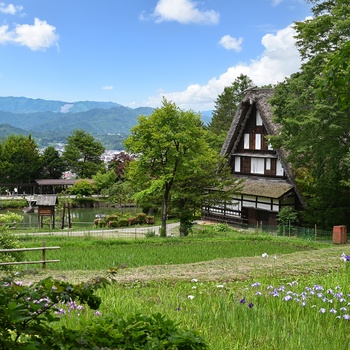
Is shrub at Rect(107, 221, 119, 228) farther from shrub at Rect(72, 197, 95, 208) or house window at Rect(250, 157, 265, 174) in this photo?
shrub at Rect(72, 197, 95, 208)

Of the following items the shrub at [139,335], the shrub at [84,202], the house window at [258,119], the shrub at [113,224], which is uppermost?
the house window at [258,119]

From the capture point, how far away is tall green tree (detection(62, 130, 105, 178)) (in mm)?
69125

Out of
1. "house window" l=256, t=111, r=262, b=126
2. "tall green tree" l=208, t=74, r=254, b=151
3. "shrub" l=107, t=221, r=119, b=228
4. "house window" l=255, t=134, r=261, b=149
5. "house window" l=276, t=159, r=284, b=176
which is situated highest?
"tall green tree" l=208, t=74, r=254, b=151

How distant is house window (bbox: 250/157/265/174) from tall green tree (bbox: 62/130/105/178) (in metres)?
37.5

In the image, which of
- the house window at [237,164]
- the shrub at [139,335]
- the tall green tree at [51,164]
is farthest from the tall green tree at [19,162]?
the shrub at [139,335]

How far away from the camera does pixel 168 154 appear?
25.4 metres

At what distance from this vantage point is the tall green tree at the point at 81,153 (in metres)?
69.1

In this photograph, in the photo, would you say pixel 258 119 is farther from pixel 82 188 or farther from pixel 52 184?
pixel 52 184

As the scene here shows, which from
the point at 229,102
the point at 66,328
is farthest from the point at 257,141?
the point at 66,328

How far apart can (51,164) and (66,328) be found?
68739 mm

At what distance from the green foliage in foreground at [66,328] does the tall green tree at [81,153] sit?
67.4 meters


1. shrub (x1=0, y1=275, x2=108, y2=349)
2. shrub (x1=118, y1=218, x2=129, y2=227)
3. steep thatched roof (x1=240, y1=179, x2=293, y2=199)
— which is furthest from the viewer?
shrub (x1=118, y1=218, x2=129, y2=227)

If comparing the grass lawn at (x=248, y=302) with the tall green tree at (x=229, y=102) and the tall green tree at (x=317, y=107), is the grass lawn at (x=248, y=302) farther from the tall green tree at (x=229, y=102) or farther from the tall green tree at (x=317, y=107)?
the tall green tree at (x=229, y=102)

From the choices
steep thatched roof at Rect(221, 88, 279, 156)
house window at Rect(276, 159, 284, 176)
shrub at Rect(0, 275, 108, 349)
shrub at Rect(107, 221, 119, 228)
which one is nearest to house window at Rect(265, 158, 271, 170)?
house window at Rect(276, 159, 284, 176)
